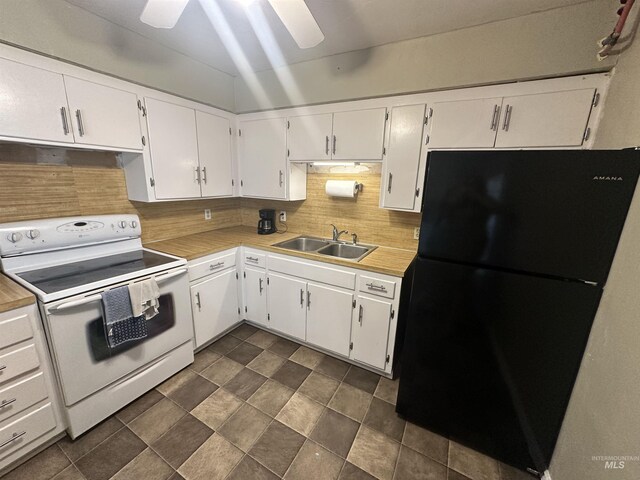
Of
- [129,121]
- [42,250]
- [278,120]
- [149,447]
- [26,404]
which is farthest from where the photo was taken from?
[278,120]

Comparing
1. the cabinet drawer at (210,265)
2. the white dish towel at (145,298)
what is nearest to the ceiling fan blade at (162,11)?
the white dish towel at (145,298)

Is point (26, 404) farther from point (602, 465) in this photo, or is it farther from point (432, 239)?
point (602, 465)

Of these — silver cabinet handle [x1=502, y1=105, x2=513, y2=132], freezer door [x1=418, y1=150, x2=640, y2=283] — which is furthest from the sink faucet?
silver cabinet handle [x1=502, y1=105, x2=513, y2=132]

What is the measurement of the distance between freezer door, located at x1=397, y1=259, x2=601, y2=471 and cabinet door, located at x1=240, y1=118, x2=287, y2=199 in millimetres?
1666

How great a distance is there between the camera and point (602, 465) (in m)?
0.97

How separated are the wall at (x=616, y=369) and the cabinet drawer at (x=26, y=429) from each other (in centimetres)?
255

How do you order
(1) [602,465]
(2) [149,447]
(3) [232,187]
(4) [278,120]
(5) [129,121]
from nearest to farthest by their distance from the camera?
1. (1) [602,465]
2. (2) [149,447]
3. (5) [129,121]
4. (4) [278,120]
5. (3) [232,187]

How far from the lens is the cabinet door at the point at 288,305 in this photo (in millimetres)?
2266

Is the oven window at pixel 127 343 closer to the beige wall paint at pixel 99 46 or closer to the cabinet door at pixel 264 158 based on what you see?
the cabinet door at pixel 264 158

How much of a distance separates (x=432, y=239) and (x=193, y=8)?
195cm

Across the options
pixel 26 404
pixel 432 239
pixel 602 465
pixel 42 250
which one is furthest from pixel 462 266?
pixel 42 250

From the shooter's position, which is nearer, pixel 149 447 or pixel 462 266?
pixel 462 266

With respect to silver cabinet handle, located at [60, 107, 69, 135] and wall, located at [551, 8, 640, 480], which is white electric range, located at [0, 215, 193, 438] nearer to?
silver cabinet handle, located at [60, 107, 69, 135]

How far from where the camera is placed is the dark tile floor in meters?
1.38
